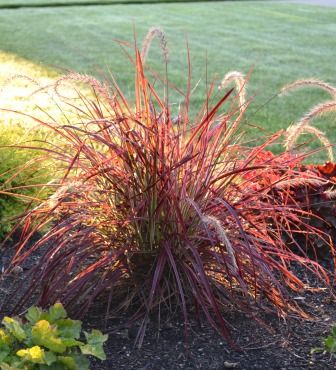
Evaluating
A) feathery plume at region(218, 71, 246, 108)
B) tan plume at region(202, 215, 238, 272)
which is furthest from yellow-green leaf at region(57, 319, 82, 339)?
feathery plume at region(218, 71, 246, 108)

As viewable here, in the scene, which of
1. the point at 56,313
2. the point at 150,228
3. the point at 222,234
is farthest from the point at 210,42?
the point at 222,234

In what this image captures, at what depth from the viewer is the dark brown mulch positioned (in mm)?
3064

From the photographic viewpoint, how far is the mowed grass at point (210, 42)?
29.8 feet

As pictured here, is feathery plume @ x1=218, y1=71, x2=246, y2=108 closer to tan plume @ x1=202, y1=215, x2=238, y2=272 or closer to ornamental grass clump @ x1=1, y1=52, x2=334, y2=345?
ornamental grass clump @ x1=1, y1=52, x2=334, y2=345

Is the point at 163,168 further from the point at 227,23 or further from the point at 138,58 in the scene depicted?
the point at 227,23

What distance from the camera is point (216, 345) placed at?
3201 mm

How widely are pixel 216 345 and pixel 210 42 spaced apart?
10125 millimetres

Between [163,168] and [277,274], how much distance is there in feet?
3.43

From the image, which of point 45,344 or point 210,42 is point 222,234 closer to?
point 45,344

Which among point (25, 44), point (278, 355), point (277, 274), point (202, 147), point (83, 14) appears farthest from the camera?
point (83, 14)

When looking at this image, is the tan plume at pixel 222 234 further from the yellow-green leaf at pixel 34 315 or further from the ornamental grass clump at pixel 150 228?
the yellow-green leaf at pixel 34 315

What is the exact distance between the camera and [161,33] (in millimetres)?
3369

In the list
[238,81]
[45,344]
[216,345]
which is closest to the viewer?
[45,344]

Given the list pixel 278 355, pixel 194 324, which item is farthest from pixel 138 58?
pixel 278 355
